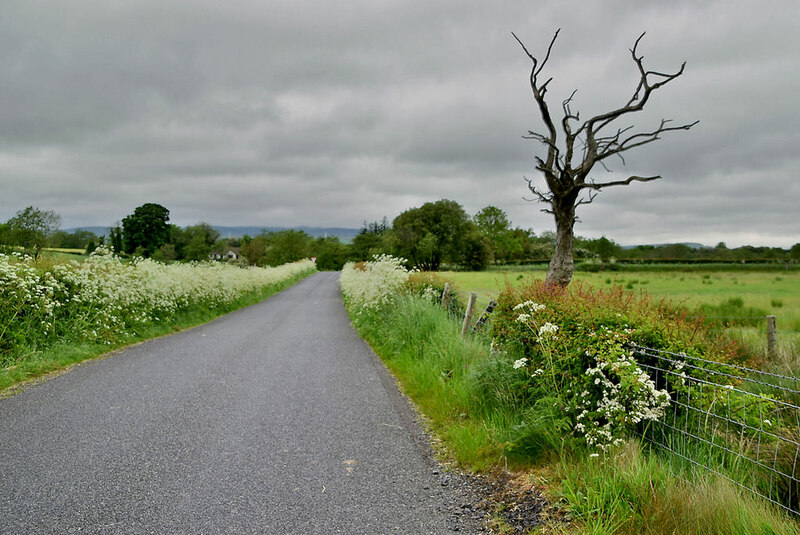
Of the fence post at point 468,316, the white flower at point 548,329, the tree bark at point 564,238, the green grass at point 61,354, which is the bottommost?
the green grass at point 61,354

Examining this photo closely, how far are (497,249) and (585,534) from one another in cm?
8891

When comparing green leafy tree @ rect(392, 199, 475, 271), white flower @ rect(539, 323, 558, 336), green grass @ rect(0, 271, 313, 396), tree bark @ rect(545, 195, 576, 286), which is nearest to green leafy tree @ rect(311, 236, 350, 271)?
green leafy tree @ rect(392, 199, 475, 271)

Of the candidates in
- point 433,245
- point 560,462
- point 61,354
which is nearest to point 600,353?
point 560,462

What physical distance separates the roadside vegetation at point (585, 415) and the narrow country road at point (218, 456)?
2.09 ft

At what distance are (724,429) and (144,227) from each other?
6748 cm

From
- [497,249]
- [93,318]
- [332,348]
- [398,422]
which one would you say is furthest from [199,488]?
[497,249]

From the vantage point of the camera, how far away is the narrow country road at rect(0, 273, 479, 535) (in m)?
3.62

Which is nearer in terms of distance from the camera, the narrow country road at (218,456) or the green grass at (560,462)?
the green grass at (560,462)

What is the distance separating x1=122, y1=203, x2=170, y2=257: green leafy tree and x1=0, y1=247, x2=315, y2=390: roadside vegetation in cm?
A: 4933

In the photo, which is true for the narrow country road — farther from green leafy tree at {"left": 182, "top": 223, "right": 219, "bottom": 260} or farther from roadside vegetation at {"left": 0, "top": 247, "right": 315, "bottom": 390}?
green leafy tree at {"left": 182, "top": 223, "right": 219, "bottom": 260}

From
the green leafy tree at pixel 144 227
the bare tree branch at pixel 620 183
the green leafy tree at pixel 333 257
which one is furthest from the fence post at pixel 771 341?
the green leafy tree at pixel 333 257

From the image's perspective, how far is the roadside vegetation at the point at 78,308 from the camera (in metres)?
8.70

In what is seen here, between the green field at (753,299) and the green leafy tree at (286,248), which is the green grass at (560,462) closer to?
the green field at (753,299)

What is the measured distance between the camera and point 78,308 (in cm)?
1085
